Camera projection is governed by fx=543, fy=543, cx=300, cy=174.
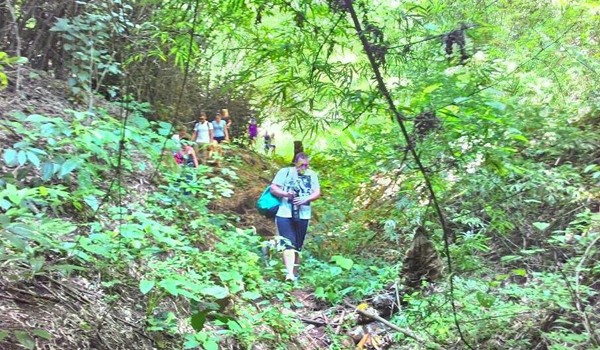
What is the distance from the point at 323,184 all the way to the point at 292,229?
1409 millimetres

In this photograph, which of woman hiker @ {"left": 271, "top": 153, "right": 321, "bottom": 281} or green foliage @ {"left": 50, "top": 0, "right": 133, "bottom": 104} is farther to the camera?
woman hiker @ {"left": 271, "top": 153, "right": 321, "bottom": 281}

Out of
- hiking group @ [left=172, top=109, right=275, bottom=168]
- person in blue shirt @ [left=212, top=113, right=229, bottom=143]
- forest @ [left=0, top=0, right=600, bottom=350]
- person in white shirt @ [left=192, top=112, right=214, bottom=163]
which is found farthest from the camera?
person in blue shirt @ [left=212, top=113, right=229, bottom=143]

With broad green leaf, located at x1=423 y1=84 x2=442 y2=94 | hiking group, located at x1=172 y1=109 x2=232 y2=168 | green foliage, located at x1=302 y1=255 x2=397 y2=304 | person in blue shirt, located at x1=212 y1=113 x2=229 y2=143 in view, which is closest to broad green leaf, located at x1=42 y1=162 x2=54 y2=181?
broad green leaf, located at x1=423 y1=84 x2=442 y2=94

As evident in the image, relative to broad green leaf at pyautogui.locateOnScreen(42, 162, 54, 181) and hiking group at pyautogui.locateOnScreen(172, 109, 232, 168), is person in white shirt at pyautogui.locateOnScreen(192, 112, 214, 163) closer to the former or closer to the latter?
hiking group at pyautogui.locateOnScreen(172, 109, 232, 168)

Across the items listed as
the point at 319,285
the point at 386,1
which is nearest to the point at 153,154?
the point at 386,1

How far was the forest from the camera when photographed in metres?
2.30

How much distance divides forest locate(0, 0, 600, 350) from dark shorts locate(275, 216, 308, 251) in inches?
10.7

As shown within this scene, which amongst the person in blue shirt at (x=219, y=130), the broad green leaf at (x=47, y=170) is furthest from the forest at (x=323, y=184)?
the person in blue shirt at (x=219, y=130)

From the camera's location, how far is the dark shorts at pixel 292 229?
5.25 meters

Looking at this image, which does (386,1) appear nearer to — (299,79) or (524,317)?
(299,79)

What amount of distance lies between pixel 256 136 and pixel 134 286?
7.83 m

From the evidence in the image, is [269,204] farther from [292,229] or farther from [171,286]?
[171,286]

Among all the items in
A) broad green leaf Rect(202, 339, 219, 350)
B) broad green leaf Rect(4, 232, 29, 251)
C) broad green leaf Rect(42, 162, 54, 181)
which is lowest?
broad green leaf Rect(202, 339, 219, 350)

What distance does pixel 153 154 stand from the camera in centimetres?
378
